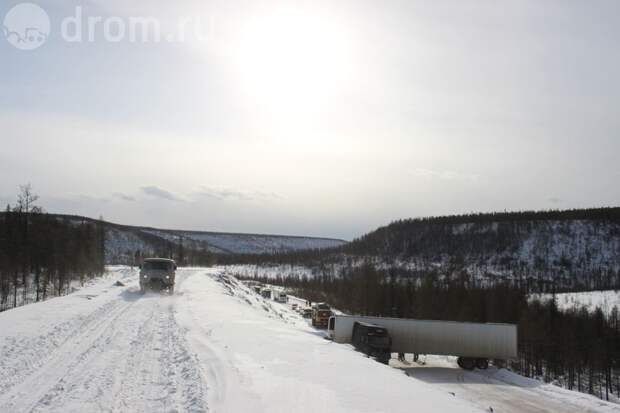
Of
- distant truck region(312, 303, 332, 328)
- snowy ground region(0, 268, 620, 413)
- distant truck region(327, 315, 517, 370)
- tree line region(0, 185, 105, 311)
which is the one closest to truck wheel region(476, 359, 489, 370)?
distant truck region(327, 315, 517, 370)

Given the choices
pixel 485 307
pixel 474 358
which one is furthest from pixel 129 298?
pixel 485 307

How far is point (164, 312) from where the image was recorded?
90.7 ft

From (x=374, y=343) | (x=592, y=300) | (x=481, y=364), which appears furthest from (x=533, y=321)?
(x=374, y=343)

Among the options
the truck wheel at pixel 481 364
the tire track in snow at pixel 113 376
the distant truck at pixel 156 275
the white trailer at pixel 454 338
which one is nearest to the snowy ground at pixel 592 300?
the truck wheel at pixel 481 364

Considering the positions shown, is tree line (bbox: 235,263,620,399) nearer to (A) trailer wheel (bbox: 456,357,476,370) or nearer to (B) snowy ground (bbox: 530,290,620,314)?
(B) snowy ground (bbox: 530,290,620,314)

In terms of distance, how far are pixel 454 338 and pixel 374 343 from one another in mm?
10474

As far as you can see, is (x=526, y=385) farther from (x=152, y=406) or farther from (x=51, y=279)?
(x=51, y=279)

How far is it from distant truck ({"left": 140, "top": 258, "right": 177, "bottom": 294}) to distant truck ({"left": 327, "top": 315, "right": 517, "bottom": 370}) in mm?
14544

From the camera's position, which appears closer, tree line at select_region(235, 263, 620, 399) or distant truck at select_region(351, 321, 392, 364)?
distant truck at select_region(351, 321, 392, 364)

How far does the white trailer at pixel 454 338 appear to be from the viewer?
131 ft

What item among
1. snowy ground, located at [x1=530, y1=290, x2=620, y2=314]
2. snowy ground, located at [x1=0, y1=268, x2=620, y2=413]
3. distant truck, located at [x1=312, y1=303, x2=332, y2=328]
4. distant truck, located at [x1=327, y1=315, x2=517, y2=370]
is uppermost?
snowy ground, located at [x1=0, y1=268, x2=620, y2=413]

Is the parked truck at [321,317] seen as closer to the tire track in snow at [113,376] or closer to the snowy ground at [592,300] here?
the tire track in snow at [113,376]

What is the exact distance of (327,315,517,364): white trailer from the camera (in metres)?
39.9

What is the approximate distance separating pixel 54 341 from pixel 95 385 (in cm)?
704
